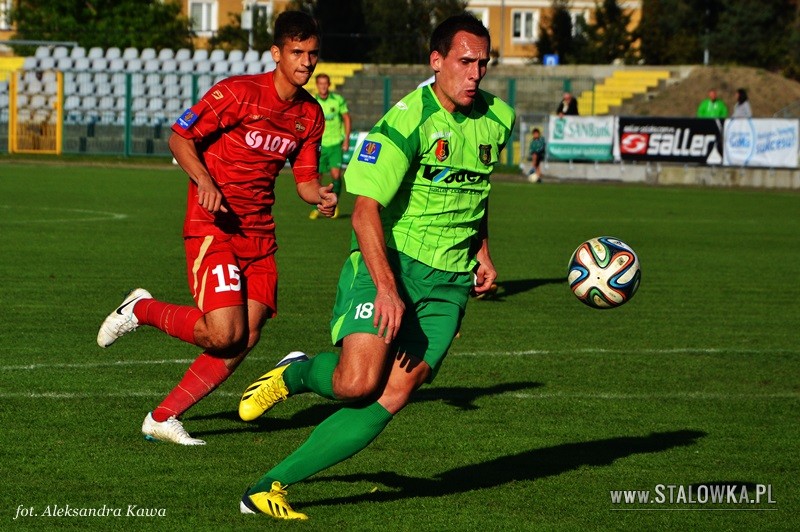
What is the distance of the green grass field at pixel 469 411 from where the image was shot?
5.62 m

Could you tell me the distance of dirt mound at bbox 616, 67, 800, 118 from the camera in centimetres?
4406

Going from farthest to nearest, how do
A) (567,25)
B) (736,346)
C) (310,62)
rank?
(567,25) → (736,346) → (310,62)

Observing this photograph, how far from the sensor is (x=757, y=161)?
31.5 metres

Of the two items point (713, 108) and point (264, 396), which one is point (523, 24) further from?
point (264, 396)

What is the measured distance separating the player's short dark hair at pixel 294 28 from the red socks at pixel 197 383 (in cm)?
164

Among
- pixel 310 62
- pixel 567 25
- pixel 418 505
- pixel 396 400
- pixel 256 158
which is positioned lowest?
pixel 418 505

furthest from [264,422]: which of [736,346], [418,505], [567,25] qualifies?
[567,25]

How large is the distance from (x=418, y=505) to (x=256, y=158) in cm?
210

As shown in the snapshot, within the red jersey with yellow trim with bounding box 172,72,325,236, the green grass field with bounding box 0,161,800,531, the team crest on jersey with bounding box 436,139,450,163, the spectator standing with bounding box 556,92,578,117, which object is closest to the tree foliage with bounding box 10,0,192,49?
the spectator standing with bounding box 556,92,578,117

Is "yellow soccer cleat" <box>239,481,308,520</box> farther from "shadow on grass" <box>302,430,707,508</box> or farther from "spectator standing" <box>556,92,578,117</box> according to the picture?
"spectator standing" <box>556,92,578,117</box>

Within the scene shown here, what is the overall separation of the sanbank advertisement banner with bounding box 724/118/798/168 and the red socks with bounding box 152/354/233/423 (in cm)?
2600

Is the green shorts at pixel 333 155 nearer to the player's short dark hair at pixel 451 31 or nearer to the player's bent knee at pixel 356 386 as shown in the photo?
the player's short dark hair at pixel 451 31

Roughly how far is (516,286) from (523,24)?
73.6m

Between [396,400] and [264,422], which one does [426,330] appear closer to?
[396,400]
